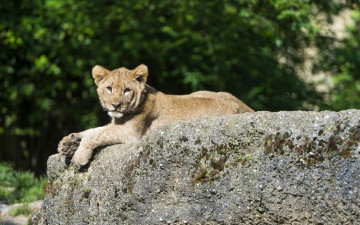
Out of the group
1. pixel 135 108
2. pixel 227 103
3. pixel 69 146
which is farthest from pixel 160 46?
pixel 69 146

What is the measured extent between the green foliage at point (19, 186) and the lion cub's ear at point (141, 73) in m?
2.97

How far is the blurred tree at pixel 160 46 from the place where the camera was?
1109 centimetres

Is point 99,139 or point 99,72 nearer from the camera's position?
point 99,139

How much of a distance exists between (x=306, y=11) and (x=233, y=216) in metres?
6.95

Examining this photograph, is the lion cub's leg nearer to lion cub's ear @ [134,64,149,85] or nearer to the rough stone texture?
the rough stone texture

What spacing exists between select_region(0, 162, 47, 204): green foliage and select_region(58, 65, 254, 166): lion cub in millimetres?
2750

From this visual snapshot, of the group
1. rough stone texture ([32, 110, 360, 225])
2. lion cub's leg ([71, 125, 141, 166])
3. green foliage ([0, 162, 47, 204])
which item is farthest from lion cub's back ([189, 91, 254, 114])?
green foliage ([0, 162, 47, 204])

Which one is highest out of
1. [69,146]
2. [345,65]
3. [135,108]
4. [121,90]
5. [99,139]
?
[345,65]

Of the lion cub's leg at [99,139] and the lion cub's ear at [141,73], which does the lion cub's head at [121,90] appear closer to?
the lion cub's ear at [141,73]

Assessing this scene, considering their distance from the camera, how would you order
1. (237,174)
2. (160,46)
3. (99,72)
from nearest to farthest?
(237,174), (99,72), (160,46)

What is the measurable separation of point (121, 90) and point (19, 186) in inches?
158

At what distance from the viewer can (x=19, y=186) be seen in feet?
29.4

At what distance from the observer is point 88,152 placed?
5402 millimetres

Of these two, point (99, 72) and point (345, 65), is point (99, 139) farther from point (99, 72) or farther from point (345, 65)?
point (345, 65)
